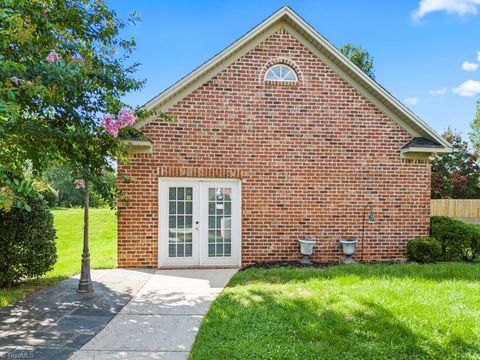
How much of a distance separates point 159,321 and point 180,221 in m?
4.01

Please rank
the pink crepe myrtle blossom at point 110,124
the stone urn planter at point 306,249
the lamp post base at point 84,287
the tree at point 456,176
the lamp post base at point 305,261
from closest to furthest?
the pink crepe myrtle blossom at point 110,124 < the lamp post base at point 84,287 < the stone urn planter at point 306,249 < the lamp post base at point 305,261 < the tree at point 456,176

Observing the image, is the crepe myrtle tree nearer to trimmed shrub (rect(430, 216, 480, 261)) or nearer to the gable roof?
the gable roof

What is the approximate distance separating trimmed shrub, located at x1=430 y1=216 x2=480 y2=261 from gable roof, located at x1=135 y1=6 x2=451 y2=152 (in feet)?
7.36

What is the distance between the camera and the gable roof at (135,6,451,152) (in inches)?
357

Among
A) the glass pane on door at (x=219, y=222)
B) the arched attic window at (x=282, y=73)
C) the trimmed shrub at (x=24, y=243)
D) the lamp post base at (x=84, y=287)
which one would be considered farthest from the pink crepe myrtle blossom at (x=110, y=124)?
the arched attic window at (x=282, y=73)

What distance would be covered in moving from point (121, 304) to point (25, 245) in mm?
2620

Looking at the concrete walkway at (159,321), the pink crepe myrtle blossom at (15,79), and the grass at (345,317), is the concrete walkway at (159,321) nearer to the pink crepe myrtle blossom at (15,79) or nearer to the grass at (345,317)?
the grass at (345,317)

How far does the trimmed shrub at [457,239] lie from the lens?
9664 mm

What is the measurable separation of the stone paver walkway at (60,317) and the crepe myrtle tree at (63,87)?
0.58m

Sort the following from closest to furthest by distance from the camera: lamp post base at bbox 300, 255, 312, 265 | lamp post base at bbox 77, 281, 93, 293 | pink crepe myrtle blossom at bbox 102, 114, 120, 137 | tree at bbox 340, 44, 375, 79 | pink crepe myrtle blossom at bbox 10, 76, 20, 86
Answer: pink crepe myrtle blossom at bbox 10, 76, 20, 86
pink crepe myrtle blossom at bbox 102, 114, 120, 137
lamp post base at bbox 77, 281, 93, 293
lamp post base at bbox 300, 255, 312, 265
tree at bbox 340, 44, 375, 79

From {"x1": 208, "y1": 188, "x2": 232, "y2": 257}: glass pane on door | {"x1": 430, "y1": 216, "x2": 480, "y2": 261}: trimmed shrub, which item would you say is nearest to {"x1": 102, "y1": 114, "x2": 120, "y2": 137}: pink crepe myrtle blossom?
{"x1": 208, "y1": 188, "x2": 232, "y2": 257}: glass pane on door

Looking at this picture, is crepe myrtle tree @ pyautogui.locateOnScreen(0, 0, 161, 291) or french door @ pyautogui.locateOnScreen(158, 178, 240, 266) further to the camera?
french door @ pyautogui.locateOnScreen(158, 178, 240, 266)

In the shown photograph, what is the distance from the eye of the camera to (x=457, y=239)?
31.8 ft

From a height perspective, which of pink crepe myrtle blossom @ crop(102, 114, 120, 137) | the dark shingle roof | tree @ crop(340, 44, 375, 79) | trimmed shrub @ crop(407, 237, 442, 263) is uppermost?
tree @ crop(340, 44, 375, 79)
